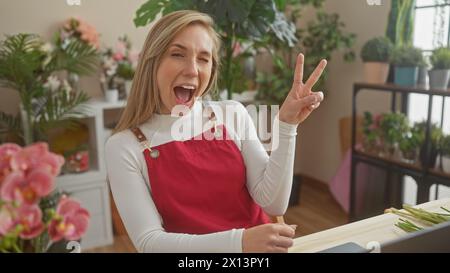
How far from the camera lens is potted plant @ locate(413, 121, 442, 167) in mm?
1588

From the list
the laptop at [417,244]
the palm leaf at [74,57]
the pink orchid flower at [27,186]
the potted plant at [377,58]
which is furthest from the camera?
the potted plant at [377,58]

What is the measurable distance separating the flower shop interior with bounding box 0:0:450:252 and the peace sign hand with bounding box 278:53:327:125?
222mm

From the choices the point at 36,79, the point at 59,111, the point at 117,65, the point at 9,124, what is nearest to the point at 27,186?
the point at 9,124

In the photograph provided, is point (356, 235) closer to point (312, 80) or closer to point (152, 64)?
point (312, 80)

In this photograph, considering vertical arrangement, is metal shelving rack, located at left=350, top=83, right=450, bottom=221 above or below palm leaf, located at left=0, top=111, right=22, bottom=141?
below

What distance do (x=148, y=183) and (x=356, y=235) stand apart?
411 millimetres

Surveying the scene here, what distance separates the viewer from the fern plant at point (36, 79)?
77cm

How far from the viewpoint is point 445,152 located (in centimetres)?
155

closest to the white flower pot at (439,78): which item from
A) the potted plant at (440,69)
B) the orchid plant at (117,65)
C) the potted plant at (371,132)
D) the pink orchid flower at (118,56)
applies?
the potted plant at (440,69)

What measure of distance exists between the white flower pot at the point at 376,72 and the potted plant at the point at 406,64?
7 centimetres

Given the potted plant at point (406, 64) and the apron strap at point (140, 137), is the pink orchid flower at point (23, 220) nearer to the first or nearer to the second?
the apron strap at point (140, 137)

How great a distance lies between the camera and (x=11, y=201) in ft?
1.05

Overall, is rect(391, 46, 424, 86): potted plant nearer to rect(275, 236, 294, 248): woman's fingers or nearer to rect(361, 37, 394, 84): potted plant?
rect(361, 37, 394, 84): potted plant

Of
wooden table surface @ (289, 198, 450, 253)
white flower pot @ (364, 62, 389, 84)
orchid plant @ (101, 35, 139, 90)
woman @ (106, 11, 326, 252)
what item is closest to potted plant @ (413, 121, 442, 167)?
white flower pot @ (364, 62, 389, 84)
